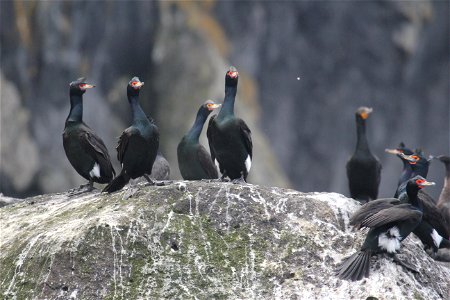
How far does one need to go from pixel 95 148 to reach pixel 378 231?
11.0 ft

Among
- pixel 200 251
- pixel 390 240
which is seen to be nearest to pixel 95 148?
pixel 200 251

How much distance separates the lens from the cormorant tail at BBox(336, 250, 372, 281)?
991 centimetres

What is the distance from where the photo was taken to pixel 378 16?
104 ft

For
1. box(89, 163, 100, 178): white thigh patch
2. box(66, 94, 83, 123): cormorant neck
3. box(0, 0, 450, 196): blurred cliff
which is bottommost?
box(0, 0, 450, 196): blurred cliff

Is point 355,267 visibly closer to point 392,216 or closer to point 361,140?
point 392,216

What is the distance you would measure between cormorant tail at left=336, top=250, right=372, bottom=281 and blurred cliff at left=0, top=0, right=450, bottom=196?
15.2 metres

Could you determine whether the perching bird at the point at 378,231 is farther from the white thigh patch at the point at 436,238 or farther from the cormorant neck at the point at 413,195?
the white thigh patch at the point at 436,238

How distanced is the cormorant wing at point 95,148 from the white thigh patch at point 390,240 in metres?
3.31

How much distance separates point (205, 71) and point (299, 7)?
14.3 feet

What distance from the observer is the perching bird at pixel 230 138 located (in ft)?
38.5

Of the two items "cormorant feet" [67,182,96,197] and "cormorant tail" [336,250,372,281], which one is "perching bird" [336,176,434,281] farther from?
"cormorant feet" [67,182,96,197]

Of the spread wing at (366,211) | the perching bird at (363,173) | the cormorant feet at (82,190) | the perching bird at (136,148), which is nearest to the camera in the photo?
the spread wing at (366,211)

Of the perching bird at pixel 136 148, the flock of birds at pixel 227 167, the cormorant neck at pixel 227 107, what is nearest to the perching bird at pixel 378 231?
the flock of birds at pixel 227 167

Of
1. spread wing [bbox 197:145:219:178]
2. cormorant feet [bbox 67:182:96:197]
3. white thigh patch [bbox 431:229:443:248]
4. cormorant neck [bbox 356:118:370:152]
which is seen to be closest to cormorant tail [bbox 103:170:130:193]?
cormorant feet [bbox 67:182:96:197]
